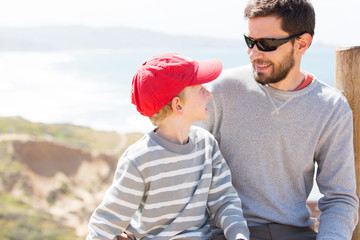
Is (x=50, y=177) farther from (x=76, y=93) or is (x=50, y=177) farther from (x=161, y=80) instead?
(x=161, y=80)

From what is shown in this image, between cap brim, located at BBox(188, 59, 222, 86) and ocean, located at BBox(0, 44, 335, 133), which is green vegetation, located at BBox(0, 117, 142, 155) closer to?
ocean, located at BBox(0, 44, 335, 133)

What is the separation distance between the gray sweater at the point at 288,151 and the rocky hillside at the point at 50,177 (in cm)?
1412

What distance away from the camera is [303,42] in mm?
2535

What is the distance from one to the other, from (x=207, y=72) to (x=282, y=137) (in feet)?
1.82

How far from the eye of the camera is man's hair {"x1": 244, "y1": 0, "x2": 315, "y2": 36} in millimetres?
2422

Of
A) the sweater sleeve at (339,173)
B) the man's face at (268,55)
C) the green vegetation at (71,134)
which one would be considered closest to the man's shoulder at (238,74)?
the man's face at (268,55)

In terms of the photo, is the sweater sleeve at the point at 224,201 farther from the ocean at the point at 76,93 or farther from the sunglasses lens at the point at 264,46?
the ocean at the point at 76,93

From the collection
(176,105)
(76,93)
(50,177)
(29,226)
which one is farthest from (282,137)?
(76,93)

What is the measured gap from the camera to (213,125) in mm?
2555

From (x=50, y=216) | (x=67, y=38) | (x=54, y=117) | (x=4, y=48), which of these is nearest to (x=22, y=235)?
(x=50, y=216)

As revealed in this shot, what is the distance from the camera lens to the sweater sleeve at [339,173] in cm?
239

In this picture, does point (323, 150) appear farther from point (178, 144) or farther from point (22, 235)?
point (22, 235)

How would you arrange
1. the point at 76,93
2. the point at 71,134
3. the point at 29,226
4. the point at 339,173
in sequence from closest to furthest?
1. the point at 339,173
2. the point at 29,226
3. the point at 71,134
4. the point at 76,93

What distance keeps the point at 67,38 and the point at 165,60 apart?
3195 inches
